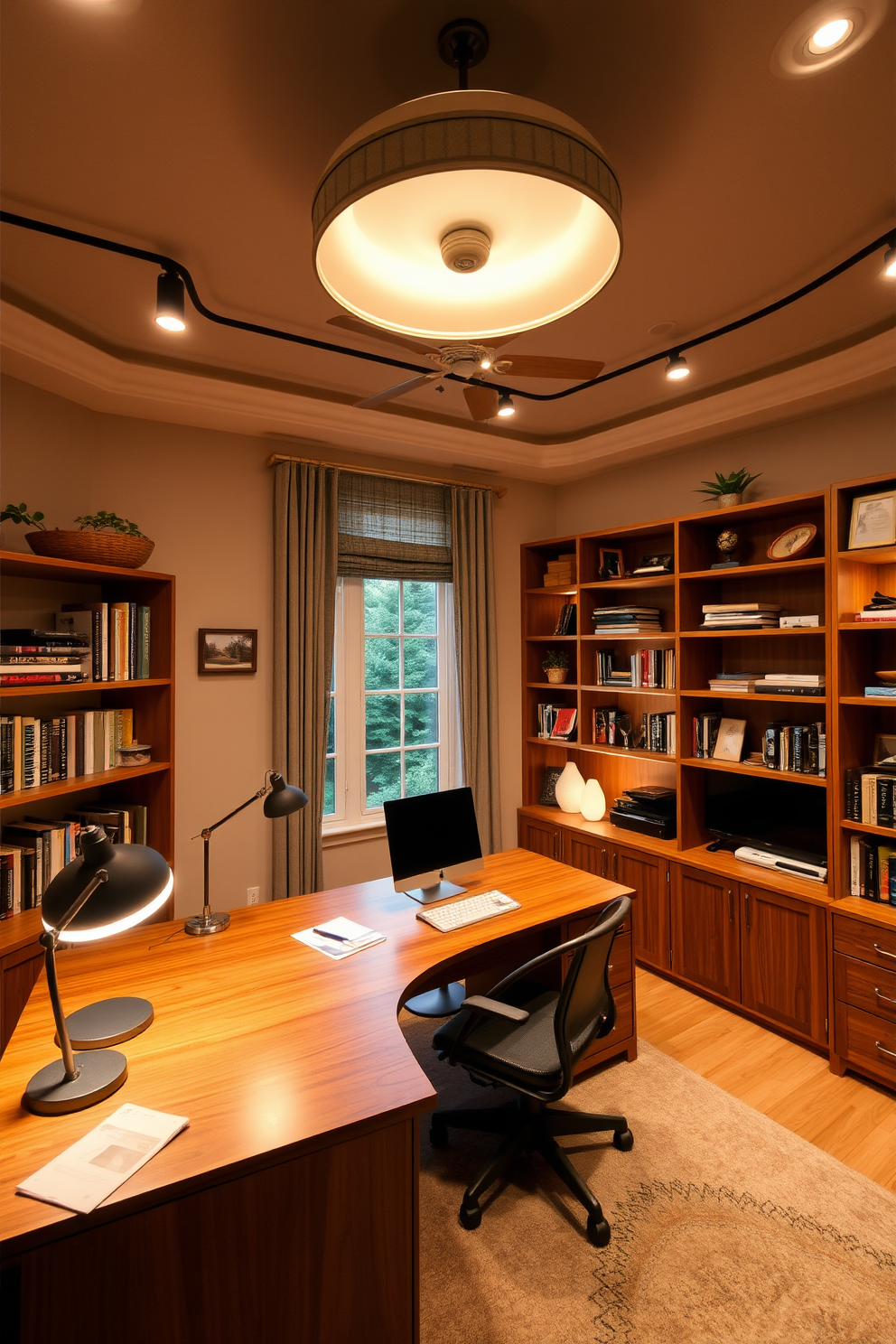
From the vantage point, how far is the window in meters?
3.72

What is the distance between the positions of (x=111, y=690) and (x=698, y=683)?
9.36 ft

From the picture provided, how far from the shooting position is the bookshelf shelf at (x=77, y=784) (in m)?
2.20

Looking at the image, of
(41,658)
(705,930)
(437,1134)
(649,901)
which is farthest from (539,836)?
(41,658)

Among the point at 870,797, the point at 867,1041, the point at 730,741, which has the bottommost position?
the point at 867,1041

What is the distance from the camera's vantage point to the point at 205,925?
208 cm

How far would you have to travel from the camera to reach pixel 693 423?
329 cm

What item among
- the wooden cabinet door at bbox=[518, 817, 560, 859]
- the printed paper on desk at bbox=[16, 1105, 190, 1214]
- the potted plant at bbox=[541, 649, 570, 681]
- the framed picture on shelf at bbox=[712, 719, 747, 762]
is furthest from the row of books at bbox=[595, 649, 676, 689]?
the printed paper on desk at bbox=[16, 1105, 190, 1214]

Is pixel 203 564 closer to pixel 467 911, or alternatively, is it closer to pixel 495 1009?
pixel 467 911

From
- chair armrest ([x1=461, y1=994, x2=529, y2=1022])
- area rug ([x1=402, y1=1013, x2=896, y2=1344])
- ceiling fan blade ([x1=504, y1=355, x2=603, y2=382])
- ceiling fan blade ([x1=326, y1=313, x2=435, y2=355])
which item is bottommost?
area rug ([x1=402, y1=1013, x2=896, y2=1344])

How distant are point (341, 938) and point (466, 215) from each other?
6.20 feet

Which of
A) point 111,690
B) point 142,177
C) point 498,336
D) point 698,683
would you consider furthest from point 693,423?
point 111,690

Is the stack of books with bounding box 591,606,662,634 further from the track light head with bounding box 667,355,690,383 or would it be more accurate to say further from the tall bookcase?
the tall bookcase

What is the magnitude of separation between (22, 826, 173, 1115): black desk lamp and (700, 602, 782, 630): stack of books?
8.77 ft

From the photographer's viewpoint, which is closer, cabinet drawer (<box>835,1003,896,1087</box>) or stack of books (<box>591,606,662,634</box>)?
cabinet drawer (<box>835,1003,896,1087</box>)
